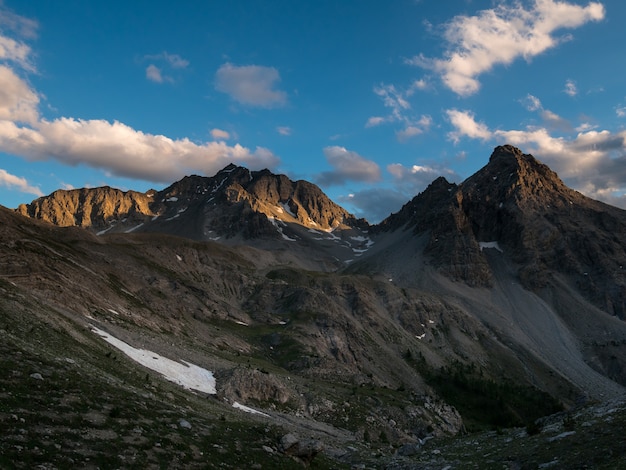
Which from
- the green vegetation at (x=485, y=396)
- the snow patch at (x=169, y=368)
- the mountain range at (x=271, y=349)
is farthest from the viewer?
the green vegetation at (x=485, y=396)

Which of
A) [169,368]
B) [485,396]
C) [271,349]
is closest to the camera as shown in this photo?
[169,368]

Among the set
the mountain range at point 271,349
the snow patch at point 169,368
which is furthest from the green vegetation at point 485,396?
the snow patch at point 169,368

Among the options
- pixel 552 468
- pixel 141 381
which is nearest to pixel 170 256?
pixel 141 381

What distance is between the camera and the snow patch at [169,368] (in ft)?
166

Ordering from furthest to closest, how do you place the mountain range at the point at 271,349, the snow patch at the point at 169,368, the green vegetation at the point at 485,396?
1. the green vegetation at the point at 485,396
2. the snow patch at the point at 169,368
3. the mountain range at the point at 271,349

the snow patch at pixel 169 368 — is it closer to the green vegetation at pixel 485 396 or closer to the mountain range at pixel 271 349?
the mountain range at pixel 271 349

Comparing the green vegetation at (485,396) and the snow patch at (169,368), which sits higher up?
the snow patch at (169,368)

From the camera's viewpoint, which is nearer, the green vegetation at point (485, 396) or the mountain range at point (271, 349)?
the mountain range at point (271, 349)

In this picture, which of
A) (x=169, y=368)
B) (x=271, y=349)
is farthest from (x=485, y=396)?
(x=169, y=368)

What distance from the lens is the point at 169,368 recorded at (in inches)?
2119

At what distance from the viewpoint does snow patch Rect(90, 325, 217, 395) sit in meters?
50.6

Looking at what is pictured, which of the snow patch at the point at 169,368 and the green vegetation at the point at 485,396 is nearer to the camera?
the snow patch at the point at 169,368

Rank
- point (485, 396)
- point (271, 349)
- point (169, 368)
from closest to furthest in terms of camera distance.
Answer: point (169, 368)
point (271, 349)
point (485, 396)

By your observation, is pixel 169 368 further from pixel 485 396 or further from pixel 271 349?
pixel 485 396
